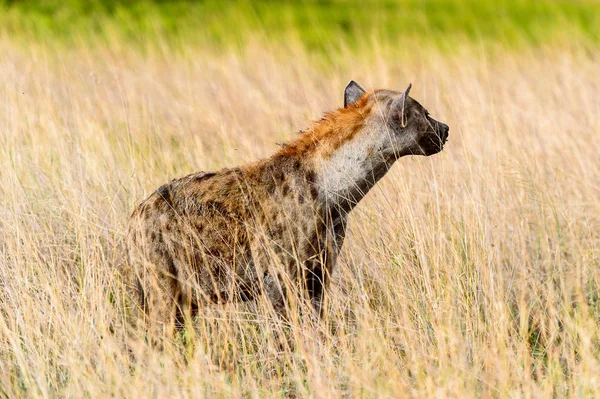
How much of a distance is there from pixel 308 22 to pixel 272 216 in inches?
551

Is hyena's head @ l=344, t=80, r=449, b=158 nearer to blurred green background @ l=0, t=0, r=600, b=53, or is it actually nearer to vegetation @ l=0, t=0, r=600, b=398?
vegetation @ l=0, t=0, r=600, b=398

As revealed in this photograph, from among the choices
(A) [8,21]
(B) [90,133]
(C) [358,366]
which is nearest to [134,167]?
(B) [90,133]

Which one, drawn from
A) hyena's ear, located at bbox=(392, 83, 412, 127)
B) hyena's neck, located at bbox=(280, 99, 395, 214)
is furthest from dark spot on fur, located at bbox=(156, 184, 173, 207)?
hyena's ear, located at bbox=(392, 83, 412, 127)

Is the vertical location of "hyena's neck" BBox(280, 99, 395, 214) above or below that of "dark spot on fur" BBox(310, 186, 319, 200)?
above

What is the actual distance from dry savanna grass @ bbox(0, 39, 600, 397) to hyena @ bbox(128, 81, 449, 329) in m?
0.16

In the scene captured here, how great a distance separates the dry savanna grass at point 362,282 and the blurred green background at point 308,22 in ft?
21.0

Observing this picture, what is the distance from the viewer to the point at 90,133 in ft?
23.2

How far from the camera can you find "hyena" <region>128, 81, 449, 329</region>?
4895mm

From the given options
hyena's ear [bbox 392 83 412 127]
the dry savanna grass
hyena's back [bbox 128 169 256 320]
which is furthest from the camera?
hyena's ear [bbox 392 83 412 127]

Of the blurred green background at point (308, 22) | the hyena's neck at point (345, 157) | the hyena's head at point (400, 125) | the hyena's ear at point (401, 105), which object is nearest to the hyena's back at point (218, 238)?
the hyena's neck at point (345, 157)

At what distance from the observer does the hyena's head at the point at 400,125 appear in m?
5.11

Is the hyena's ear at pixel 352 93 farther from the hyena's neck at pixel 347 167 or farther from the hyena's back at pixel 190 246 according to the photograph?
the hyena's back at pixel 190 246

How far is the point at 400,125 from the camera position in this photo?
5.13 m

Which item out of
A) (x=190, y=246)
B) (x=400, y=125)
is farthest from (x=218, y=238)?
(x=400, y=125)
